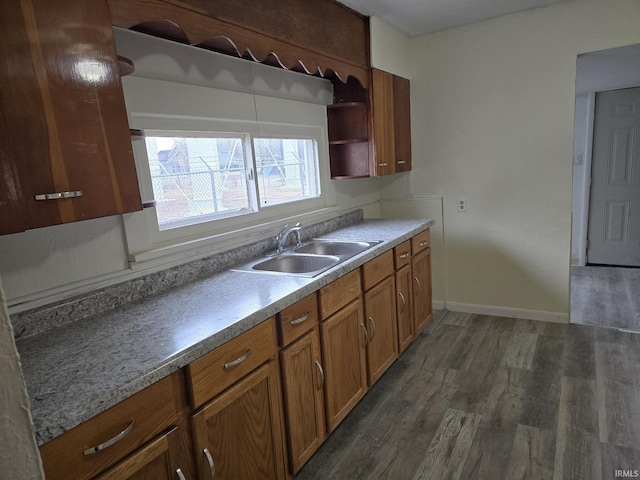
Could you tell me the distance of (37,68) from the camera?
3.34ft

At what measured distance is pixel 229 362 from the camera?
1.32 metres

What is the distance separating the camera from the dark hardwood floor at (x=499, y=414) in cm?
179

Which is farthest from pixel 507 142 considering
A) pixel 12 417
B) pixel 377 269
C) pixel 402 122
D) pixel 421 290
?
pixel 12 417

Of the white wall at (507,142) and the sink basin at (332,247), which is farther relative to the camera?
the white wall at (507,142)

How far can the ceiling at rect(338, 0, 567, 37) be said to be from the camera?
8.38ft

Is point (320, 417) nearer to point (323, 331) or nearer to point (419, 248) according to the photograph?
point (323, 331)

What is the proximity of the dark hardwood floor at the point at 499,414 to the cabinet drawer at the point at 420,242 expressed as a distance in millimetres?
695

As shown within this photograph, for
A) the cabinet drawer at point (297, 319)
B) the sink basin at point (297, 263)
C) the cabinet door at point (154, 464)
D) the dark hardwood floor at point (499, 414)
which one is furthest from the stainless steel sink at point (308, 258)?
the cabinet door at point (154, 464)

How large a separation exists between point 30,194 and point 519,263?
10.5ft

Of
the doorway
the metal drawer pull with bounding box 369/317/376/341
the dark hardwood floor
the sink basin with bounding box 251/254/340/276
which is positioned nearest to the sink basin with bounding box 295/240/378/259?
the sink basin with bounding box 251/254/340/276

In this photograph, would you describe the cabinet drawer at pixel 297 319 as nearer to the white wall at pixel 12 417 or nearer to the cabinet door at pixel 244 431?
the cabinet door at pixel 244 431

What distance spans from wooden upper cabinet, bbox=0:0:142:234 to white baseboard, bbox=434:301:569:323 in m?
2.98

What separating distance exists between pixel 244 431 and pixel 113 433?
51cm

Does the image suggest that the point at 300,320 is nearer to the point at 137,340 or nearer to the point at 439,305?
the point at 137,340
